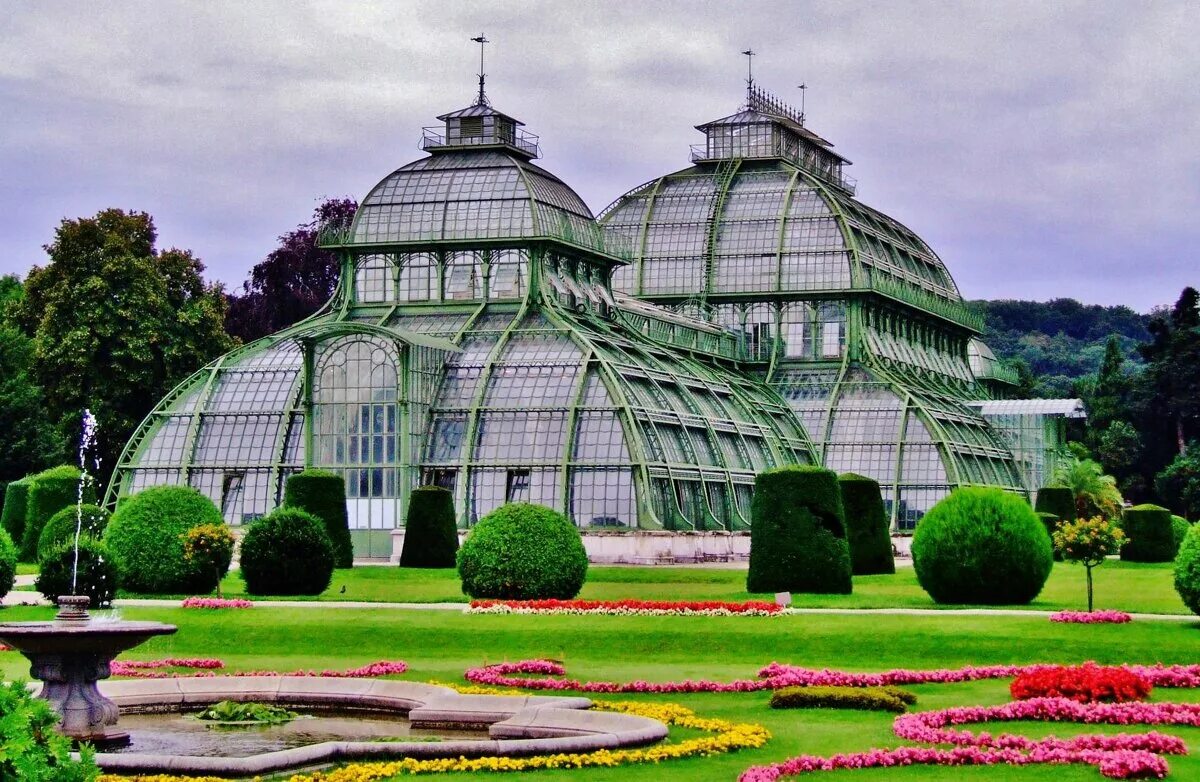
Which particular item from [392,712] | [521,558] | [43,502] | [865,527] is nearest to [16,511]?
[43,502]

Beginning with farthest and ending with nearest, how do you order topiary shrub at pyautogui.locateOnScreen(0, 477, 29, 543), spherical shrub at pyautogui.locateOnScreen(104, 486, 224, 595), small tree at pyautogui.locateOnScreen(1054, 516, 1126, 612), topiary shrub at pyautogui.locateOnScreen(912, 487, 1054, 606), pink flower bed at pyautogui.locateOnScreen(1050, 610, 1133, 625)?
topiary shrub at pyautogui.locateOnScreen(0, 477, 29, 543), spherical shrub at pyautogui.locateOnScreen(104, 486, 224, 595), topiary shrub at pyautogui.locateOnScreen(912, 487, 1054, 606), small tree at pyautogui.locateOnScreen(1054, 516, 1126, 612), pink flower bed at pyautogui.locateOnScreen(1050, 610, 1133, 625)

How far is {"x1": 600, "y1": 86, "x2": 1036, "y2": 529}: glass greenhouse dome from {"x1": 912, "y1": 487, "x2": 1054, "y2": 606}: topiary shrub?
1521 inches

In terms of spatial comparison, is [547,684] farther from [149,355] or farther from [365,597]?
[149,355]

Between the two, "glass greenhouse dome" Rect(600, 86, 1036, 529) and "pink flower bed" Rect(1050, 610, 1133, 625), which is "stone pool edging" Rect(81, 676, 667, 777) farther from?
"glass greenhouse dome" Rect(600, 86, 1036, 529)

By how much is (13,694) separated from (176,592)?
1333 inches

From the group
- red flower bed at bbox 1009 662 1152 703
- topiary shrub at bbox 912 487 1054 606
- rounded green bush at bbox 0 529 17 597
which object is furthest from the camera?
rounded green bush at bbox 0 529 17 597

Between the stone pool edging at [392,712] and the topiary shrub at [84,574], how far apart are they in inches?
532

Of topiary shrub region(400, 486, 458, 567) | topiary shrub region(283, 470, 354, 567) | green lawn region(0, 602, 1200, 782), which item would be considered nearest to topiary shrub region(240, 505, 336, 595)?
green lawn region(0, 602, 1200, 782)

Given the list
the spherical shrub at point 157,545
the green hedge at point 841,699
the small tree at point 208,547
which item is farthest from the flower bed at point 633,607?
the green hedge at point 841,699

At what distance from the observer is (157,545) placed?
4809cm

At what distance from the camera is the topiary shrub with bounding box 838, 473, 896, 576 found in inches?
2298

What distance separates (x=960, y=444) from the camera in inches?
3386

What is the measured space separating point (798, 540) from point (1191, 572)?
36.9 feet

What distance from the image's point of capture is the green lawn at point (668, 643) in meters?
34.7
